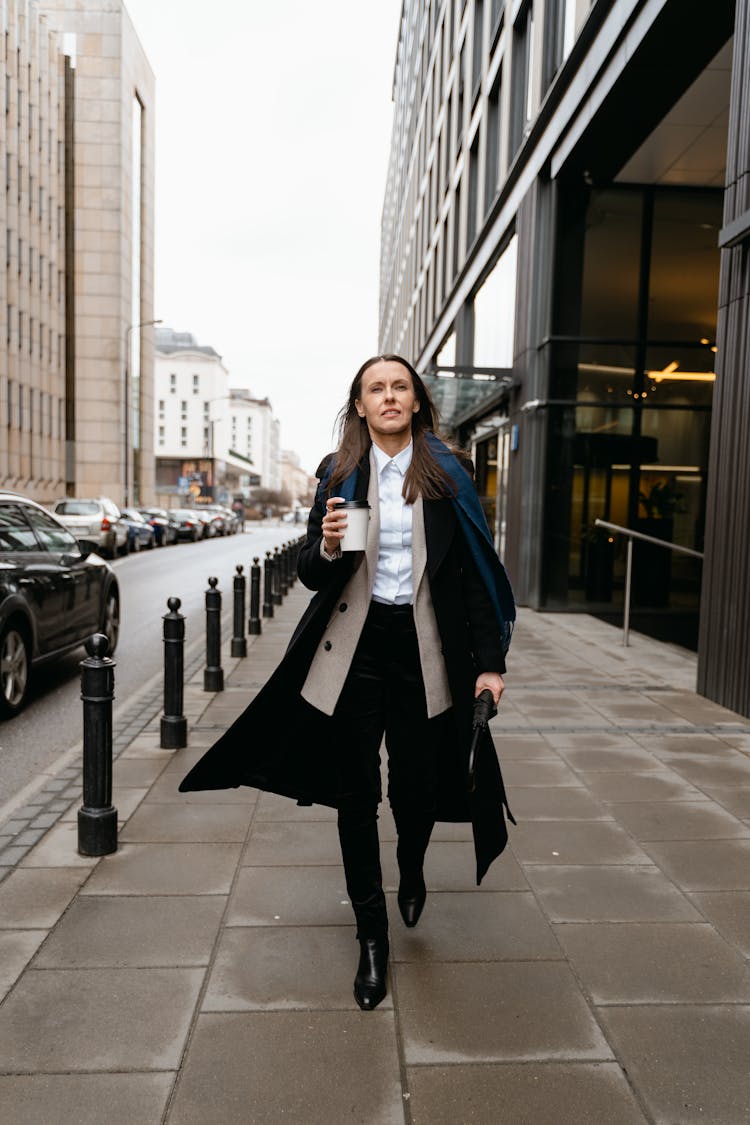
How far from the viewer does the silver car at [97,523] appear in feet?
84.3

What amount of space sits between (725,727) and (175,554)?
2564 centimetres

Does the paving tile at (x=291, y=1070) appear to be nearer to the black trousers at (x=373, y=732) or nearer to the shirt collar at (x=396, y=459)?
the black trousers at (x=373, y=732)

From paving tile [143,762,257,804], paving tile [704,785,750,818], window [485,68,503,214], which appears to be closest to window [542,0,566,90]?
window [485,68,503,214]

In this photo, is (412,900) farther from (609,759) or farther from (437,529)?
(609,759)

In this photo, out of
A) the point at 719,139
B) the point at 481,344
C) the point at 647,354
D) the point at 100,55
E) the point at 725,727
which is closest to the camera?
the point at 725,727

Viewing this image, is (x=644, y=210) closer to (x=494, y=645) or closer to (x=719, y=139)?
(x=719, y=139)

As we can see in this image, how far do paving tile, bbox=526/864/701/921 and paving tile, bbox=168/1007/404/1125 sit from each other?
111 centimetres

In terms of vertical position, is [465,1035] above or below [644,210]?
below

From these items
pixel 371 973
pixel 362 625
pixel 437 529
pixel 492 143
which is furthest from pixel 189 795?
pixel 492 143

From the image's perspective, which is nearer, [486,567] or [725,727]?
[486,567]

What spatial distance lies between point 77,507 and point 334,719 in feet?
85.7

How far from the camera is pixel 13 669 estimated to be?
6.80 meters

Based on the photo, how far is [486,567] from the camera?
292cm

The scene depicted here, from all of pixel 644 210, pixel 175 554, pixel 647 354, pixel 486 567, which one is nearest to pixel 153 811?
pixel 486 567
